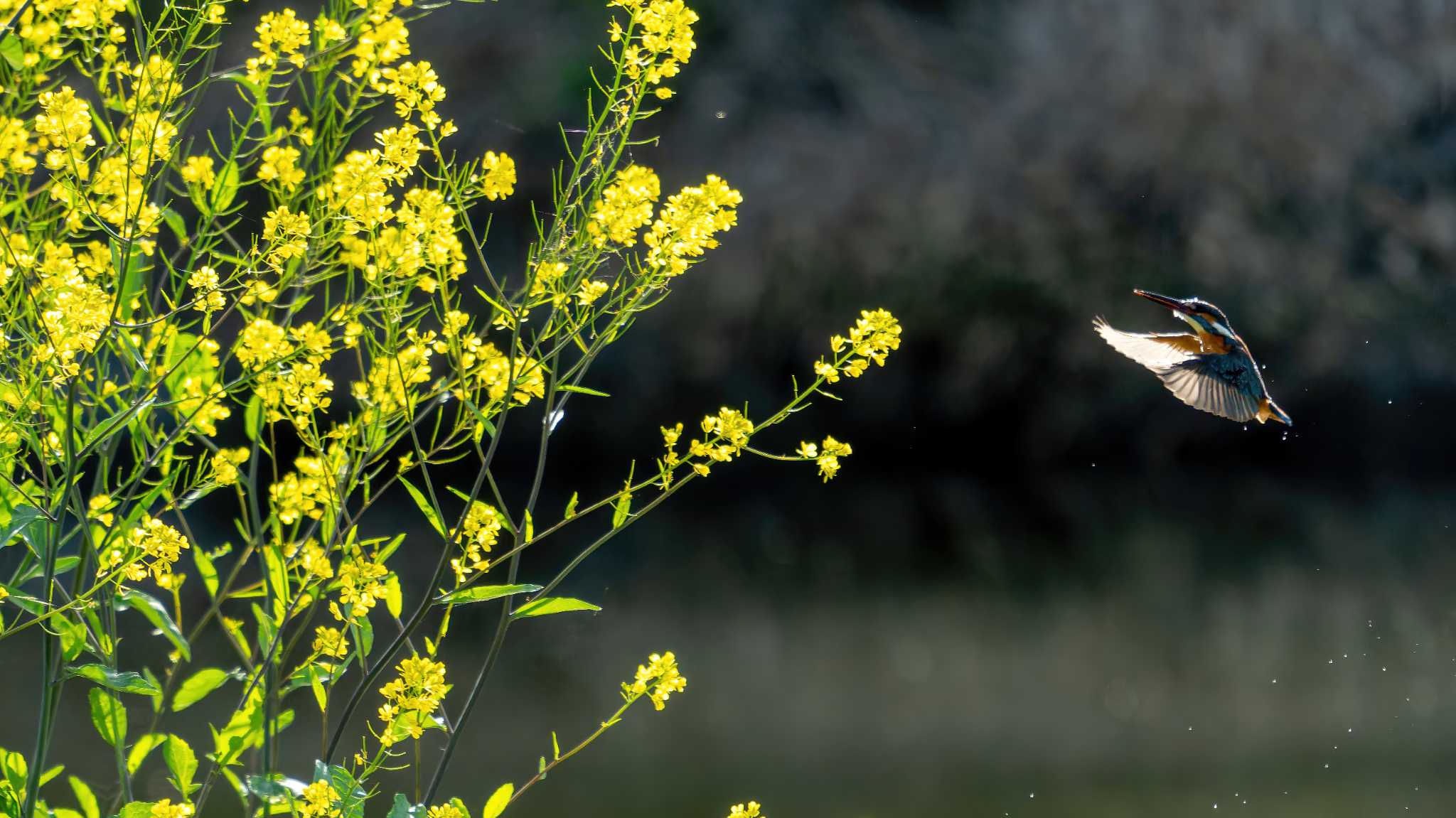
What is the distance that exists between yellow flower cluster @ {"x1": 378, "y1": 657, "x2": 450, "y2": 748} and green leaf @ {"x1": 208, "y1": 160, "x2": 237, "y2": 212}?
2.14 feet

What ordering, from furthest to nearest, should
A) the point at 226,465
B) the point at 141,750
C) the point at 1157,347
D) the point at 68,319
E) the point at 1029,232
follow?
the point at 1029,232 < the point at 1157,347 < the point at 141,750 < the point at 226,465 < the point at 68,319

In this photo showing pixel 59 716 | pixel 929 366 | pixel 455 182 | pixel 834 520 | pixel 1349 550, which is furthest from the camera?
pixel 929 366

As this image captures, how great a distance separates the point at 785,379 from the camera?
13.5m

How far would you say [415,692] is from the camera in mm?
1934

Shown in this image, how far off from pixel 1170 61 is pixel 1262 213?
5.61ft

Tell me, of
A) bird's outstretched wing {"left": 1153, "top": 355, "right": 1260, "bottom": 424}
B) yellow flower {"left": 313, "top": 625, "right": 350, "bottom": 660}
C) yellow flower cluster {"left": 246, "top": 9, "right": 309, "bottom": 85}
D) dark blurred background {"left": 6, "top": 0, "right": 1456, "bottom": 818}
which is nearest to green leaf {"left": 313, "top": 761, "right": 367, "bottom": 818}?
yellow flower {"left": 313, "top": 625, "right": 350, "bottom": 660}

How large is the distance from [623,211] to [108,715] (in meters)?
0.99

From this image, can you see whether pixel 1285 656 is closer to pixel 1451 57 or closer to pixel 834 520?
pixel 834 520

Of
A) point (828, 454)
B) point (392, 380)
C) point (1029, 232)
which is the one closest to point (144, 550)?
point (392, 380)

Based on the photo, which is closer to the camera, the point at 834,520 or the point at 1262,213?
the point at 834,520

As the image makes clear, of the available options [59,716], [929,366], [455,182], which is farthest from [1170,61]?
[455,182]

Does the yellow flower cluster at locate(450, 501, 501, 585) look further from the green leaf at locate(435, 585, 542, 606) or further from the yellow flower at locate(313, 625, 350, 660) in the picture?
the yellow flower at locate(313, 625, 350, 660)

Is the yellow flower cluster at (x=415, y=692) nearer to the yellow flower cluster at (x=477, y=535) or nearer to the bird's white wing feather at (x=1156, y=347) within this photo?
the yellow flower cluster at (x=477, y=535)

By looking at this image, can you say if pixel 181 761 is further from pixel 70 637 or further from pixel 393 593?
pixel 393 593
